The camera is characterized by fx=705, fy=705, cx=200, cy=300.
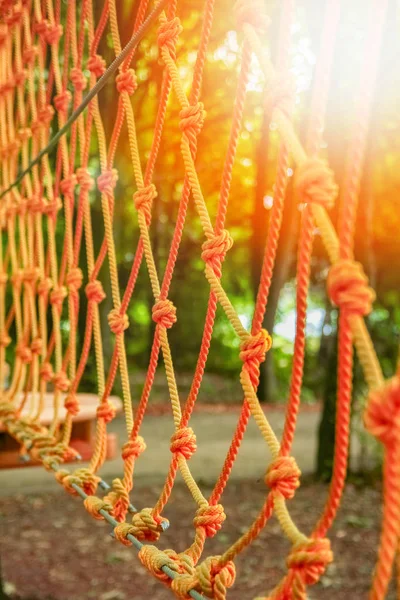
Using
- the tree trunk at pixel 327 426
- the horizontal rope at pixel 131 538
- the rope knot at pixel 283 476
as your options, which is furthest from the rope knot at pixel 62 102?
the tree trunk at pixel 327 426

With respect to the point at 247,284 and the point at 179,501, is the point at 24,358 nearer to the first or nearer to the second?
the point at 179,501

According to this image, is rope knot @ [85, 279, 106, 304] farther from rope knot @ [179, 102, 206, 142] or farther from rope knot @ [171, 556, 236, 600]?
rope knot @ [171, 556, 236, 600]

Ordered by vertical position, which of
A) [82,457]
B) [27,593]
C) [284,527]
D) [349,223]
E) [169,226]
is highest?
[169,226]

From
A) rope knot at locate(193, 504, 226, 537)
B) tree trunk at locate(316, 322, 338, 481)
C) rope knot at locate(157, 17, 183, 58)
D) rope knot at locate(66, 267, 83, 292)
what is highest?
rope knot at locate(157, 17, 183, 58)

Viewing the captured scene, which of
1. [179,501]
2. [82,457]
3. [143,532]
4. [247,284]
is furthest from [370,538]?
[247,284]

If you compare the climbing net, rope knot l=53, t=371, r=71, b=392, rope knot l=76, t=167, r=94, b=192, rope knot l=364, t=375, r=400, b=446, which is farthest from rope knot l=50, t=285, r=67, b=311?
rope knot l=364, t=375, r=400, b=446

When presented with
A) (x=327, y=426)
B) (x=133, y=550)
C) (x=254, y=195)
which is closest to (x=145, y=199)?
(x=133, y=550)

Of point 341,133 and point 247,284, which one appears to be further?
point 247,284

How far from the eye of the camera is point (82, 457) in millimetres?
1874

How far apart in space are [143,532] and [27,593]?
2193 mm

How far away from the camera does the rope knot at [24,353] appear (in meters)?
1.96

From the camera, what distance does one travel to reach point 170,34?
1.22 metres

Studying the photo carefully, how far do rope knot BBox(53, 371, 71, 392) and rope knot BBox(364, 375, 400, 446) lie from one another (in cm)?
121

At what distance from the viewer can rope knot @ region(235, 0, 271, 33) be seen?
936mm
